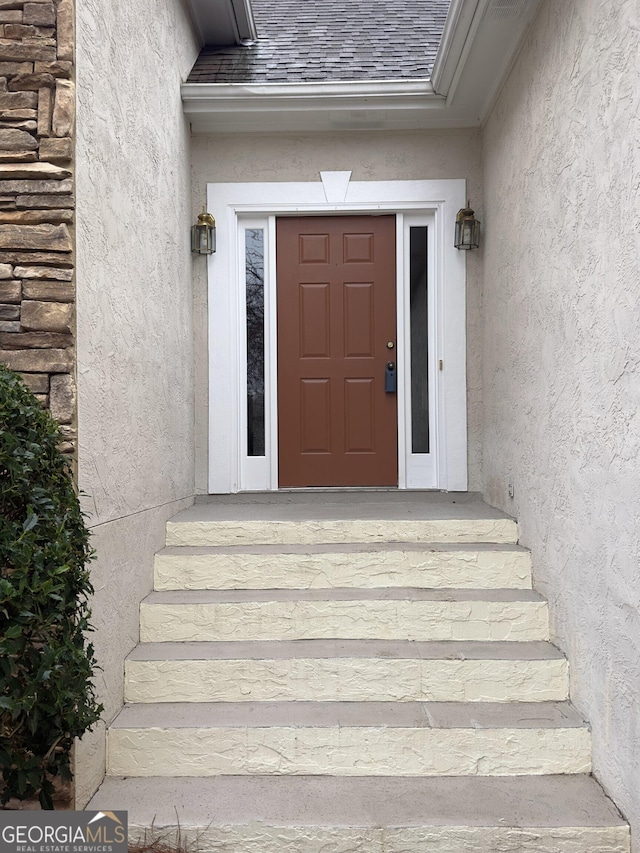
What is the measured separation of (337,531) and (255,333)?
1.96 metres

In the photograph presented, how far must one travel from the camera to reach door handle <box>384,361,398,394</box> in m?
4.98

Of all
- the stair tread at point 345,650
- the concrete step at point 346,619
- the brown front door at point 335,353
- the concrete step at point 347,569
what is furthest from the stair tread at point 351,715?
the brown front door at point 335,353

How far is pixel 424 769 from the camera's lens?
8.47 ft

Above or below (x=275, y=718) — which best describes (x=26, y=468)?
above

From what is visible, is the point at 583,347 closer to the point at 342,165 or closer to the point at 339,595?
the point at 339,595

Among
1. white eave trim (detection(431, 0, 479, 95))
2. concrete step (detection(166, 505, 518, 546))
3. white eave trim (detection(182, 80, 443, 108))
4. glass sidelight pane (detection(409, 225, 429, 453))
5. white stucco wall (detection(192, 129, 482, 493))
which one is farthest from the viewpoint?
glass sidelight pane (detection(409, 225, 429, 453))

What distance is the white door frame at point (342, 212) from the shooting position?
4.82 meters

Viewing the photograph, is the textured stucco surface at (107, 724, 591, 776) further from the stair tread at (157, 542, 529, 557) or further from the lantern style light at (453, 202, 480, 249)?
the lantern style light at (453, 202, 480, 249)

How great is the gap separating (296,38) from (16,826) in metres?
5.16

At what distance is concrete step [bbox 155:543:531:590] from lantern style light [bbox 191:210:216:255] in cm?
228

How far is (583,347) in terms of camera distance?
2.69 metres

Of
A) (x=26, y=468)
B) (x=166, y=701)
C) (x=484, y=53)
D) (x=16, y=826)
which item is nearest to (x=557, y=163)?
(x=484, y=53)

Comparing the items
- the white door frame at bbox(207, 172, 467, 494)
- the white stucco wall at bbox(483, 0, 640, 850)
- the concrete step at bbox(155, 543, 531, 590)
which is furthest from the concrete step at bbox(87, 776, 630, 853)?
the white door frame at bbox(207, 172, 467, 494)

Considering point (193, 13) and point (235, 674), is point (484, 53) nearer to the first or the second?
point (193, 13)
